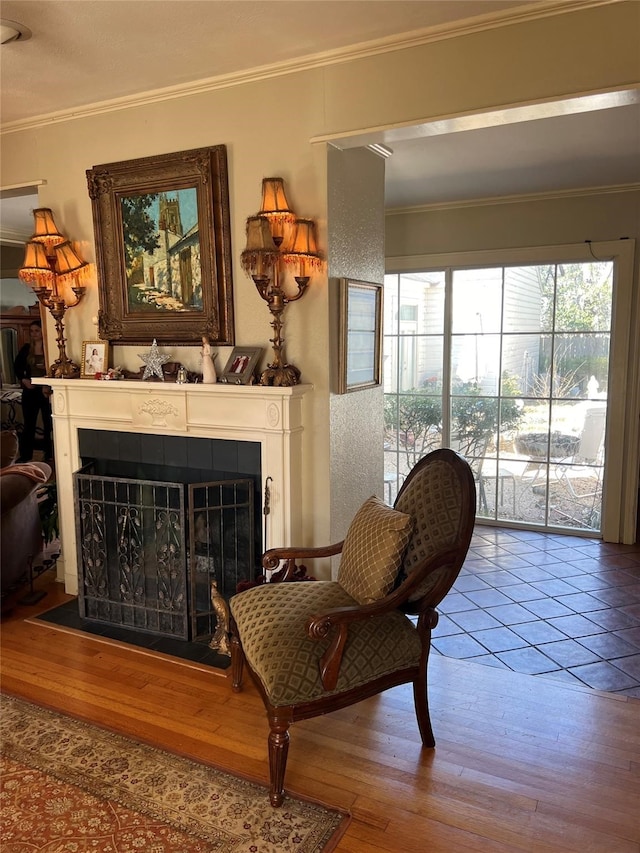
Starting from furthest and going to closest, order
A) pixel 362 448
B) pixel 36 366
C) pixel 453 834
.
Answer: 1. pixel 36 366
2. pixel 362 448
3. pixel 453 834

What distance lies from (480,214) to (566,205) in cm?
60

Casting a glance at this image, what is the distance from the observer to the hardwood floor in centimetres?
188

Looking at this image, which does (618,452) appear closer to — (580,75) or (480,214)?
(480,214)

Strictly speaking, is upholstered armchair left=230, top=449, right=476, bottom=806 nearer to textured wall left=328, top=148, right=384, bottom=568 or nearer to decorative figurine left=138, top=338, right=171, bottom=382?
textured wall left=328, top=148, right=384, bottom=568

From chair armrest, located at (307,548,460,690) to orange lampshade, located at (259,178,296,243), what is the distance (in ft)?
5.11

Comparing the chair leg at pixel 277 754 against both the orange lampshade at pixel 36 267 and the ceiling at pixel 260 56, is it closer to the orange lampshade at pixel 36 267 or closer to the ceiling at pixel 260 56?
the ceiling at pixel 260 56

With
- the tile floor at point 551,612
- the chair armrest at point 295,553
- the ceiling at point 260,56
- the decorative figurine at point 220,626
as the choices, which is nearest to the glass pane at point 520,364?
the tile floor at point 551,612

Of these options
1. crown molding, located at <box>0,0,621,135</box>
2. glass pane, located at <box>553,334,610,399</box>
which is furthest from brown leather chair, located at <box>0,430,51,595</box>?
glass pane, located at <box>553,334,610,399</box>

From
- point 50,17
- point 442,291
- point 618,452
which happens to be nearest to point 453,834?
point 50,17

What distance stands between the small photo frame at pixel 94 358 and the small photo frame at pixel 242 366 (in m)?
0.79

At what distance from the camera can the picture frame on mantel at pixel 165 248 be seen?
9.79 feet

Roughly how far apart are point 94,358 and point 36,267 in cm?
54

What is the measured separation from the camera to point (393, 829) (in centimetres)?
188

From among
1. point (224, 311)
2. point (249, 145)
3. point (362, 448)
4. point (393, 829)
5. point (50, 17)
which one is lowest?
point (393, 829)
